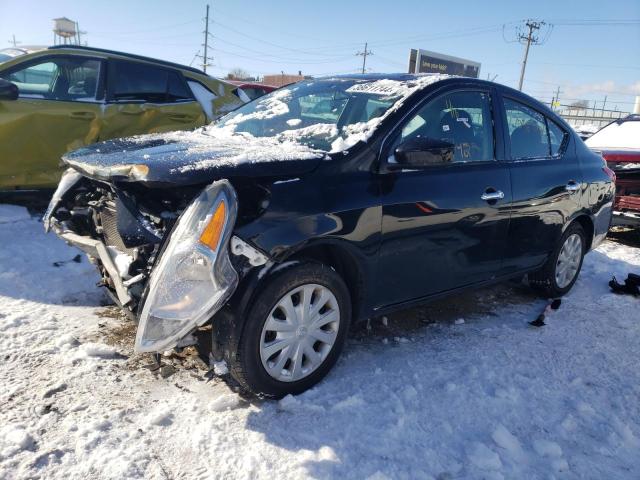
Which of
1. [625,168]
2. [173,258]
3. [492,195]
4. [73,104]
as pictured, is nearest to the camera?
[173,258]

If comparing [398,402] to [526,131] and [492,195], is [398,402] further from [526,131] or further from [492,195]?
[526,131]

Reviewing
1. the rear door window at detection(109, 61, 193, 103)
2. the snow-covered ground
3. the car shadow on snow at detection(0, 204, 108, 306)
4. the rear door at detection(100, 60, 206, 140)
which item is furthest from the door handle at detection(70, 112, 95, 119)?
the snow-covered ground

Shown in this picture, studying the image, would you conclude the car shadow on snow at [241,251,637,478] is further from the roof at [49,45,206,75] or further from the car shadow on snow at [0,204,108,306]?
the roof at [49,45,206,75]

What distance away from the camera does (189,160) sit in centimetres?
259

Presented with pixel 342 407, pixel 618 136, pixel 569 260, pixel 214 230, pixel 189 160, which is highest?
pixel 618 136

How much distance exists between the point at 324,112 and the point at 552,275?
2.55m

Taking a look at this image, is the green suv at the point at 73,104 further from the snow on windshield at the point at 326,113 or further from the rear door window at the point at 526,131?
the rear door window at the point at 526,131

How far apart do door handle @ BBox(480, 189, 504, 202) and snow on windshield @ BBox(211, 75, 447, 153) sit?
83cm

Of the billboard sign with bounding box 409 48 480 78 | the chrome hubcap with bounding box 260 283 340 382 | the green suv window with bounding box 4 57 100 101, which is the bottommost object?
the chrome hubcap with bounding box 260 283 340 382

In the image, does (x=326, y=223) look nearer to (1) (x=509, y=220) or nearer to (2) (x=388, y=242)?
(2) (x=388, y=242)

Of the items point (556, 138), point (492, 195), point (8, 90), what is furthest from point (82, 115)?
point (556, 138)

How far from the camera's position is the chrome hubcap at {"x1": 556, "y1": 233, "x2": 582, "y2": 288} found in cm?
463

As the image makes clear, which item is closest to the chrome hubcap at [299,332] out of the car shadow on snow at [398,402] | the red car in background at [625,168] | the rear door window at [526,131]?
the car shadow on snow at [398,402]

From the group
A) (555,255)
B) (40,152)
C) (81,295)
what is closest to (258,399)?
(81,295)
